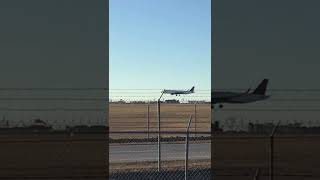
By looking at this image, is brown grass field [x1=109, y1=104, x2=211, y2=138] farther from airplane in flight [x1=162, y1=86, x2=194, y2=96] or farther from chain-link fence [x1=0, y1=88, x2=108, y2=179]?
chain-link fence [x1=0, y1=88, x2=108, y2=179]

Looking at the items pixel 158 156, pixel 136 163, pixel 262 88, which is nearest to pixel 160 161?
pixel 158 156

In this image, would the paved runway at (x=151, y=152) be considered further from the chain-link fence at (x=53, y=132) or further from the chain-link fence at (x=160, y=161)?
the chain-link fence at (x=53, y=132)

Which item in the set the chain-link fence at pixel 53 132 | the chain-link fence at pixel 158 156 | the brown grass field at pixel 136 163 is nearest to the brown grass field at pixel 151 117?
the chain-link fence at pixel 158 156

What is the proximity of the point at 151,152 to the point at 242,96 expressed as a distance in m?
5.37

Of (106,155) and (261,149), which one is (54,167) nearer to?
(106,155)

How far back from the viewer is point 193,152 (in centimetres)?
1591

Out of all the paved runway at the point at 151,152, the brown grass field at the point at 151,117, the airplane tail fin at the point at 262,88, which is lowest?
the paved runway at the point at 151,152

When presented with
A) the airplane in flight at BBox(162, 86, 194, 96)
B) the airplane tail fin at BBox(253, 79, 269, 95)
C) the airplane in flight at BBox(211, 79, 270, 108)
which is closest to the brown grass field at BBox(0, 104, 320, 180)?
the airplane in flight at BBox(211, 79, 270, 108)

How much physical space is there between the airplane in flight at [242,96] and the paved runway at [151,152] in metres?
1.51

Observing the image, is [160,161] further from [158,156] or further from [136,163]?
[136,163]

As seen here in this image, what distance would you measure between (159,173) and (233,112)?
27.7ft

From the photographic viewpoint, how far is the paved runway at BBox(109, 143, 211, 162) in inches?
554

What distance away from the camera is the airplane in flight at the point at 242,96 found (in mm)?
18219

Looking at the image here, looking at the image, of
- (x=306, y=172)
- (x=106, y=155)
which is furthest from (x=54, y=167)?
(x=306, y=172)
